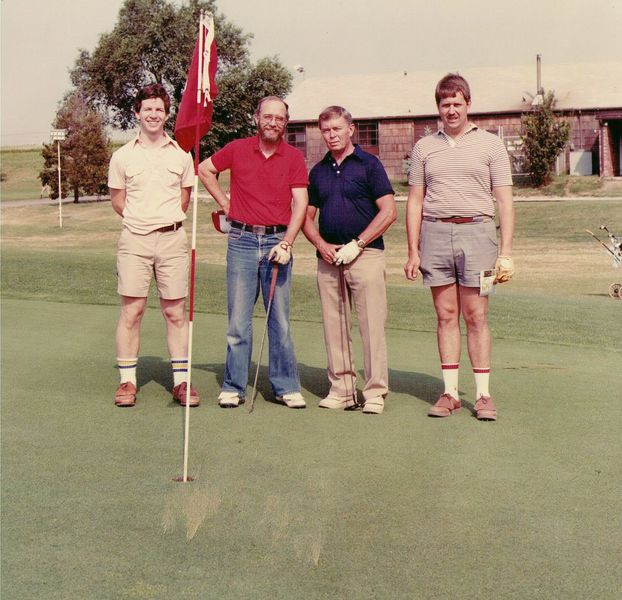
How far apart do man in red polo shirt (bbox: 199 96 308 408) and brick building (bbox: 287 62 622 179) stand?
40286 millimetres

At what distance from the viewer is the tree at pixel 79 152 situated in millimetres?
45719

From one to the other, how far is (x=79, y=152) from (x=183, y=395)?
41.3 m

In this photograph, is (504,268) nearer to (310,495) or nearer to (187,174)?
(187,174)

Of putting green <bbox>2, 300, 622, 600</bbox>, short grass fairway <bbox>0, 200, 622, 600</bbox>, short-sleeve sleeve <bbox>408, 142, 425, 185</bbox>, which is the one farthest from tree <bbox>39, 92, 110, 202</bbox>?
short-sleeve sleeve <bbox>408, 142, 425, 185</bbox>

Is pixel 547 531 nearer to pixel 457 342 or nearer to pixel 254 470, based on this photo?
pixel 254 470

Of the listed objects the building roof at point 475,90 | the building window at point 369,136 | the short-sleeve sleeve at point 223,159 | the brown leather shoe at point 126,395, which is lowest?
the brown leather shoe at point 126,395

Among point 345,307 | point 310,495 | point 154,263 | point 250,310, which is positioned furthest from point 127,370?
point 310,495

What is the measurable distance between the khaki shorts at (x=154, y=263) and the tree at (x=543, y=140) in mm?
36403

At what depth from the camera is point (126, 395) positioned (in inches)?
234

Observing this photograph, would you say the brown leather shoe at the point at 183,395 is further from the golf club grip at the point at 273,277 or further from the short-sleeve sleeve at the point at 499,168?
the short-sleeve sleeve at the point at 499,168

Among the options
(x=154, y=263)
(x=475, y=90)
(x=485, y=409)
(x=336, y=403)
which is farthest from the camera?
(x=475, y=90)

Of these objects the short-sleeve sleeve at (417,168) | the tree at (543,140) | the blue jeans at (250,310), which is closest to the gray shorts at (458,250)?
the short-sleeve sleeve at (417,168)

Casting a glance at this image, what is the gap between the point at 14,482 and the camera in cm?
428

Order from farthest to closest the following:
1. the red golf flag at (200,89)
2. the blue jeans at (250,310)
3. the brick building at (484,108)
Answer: the brick building at (484,108)
the blue jeans at (250,310)
the red golf flag at (200,89)
